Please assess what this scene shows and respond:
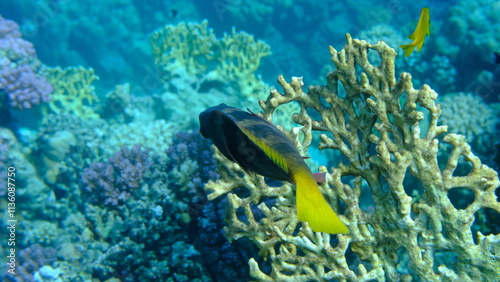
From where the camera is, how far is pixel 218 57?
9.66 meters

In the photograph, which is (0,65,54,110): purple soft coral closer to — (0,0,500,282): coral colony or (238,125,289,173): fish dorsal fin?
(0,0,500,282): coral colony

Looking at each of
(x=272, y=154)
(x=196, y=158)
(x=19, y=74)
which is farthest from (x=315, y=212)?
(x=19, y=74)

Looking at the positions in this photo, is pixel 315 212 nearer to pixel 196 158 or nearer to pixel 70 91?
pixel 196 158

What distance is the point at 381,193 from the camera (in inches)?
94.3

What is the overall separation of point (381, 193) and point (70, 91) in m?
11.6

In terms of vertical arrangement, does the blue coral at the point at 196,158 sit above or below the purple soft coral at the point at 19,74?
below

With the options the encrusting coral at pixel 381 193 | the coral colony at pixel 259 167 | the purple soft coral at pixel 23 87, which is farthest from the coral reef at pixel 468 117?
the purple soft coral at pixel 23 87

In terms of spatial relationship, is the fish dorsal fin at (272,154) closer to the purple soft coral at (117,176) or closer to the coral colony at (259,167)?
the coral colony at (259,167)

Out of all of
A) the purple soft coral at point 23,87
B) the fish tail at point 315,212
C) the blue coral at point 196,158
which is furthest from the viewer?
the purple soft coral at point 23,87

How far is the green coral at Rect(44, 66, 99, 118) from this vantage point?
1042 centimetres

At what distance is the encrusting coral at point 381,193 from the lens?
2.16m

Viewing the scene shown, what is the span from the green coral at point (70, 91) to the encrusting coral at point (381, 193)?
9.62 m

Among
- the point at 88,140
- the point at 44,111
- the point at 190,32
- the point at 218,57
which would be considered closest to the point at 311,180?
the point at 88,140

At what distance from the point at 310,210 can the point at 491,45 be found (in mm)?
10489
